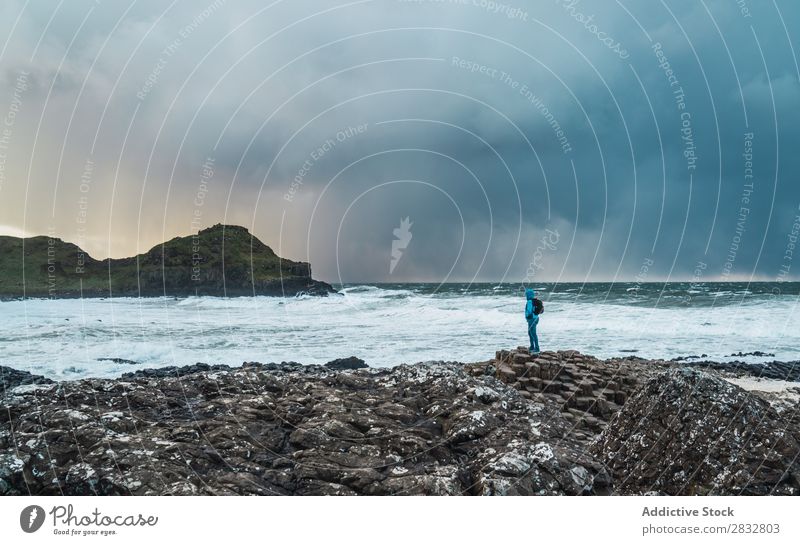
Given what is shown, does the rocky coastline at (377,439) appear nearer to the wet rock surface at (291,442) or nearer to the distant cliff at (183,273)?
the wet rock surface at (291,442)

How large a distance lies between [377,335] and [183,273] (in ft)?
155

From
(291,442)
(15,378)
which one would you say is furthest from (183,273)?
(291,442)

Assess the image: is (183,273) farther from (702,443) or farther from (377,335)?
(702,443)

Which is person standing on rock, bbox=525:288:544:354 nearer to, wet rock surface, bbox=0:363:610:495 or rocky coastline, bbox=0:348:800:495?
rocky coastline, bbox=0:348:800:495

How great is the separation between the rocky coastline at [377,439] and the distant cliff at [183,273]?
5515cm

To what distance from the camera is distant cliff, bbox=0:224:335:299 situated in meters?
63.8

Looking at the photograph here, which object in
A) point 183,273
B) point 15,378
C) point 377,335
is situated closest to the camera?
point 15,378

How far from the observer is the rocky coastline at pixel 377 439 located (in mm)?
4230

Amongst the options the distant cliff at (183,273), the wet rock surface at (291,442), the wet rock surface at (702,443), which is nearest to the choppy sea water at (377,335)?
the wet rock surface at (291,442)

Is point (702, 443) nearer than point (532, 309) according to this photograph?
Yes

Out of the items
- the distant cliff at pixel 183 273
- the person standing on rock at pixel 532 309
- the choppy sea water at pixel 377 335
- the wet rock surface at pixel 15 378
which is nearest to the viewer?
the wet rock surface at pixel 15 378

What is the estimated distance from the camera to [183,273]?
65750 mm

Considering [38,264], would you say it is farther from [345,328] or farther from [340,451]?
[340,451]

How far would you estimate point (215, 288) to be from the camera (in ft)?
222
